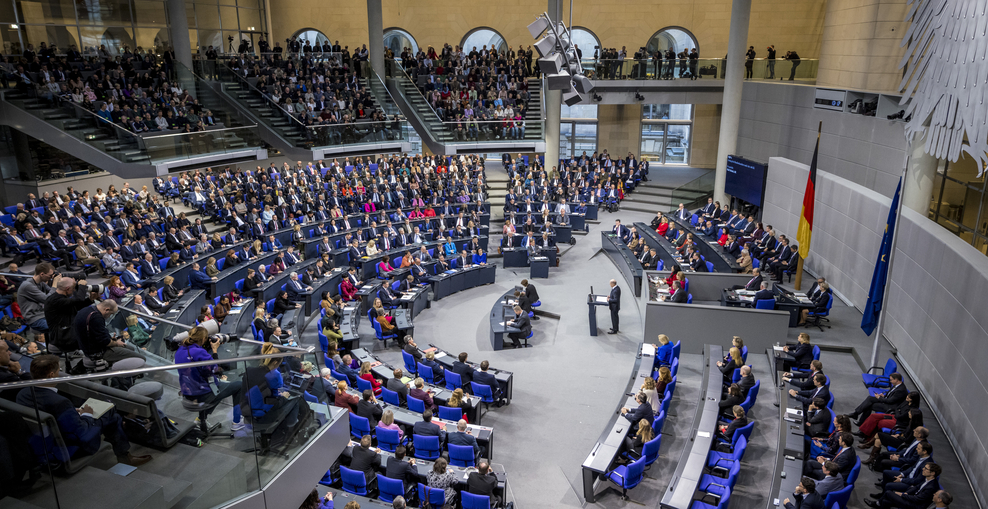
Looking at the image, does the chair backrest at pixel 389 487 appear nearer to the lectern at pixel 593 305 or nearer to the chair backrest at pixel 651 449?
the chair backrest at pixel 651 449

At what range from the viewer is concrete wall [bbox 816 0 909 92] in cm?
1539

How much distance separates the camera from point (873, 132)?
1619cm

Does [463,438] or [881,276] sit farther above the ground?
[881,276]

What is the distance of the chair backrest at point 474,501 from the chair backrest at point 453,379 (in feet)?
10.6

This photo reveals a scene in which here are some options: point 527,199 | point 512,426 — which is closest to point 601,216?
point 527,199

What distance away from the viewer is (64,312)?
18.8 ft

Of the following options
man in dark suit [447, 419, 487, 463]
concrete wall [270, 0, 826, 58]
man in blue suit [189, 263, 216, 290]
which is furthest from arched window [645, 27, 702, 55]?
man in dark suit [447, 419, 487, 463]

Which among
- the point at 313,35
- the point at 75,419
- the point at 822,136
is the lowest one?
the point at 75,419

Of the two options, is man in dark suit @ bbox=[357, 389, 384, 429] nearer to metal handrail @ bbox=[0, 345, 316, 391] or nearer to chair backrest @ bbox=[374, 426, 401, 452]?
chair backrest @ bbox=[374, 426, 401, 452]

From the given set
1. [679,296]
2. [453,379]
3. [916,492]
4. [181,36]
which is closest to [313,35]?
[181,36]

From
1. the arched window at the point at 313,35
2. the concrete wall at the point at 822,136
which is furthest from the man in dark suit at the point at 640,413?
the arched window at the point at 313,35

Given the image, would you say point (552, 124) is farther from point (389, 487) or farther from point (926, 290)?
point (389, 487)

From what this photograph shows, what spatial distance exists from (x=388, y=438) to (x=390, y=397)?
1409mm

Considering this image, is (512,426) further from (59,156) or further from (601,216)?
(59,156)
